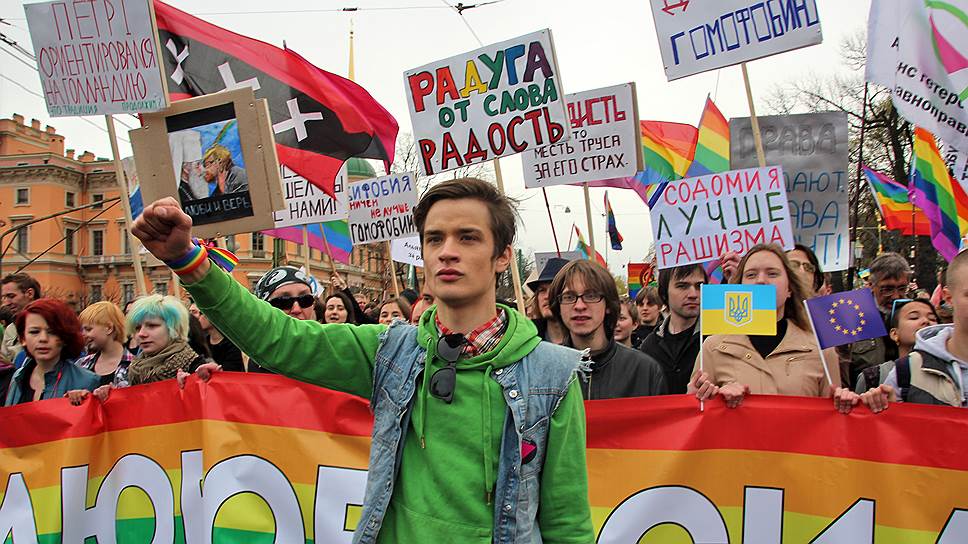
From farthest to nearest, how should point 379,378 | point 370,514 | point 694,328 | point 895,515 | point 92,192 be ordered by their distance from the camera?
point 92,192 → point 694,328 → point 895,515 → point 379,378 → point 370,514

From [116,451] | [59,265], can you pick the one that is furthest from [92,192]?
[116,451]

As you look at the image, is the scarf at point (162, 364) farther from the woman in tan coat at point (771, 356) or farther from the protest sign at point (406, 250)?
the protest sign at point (406, 250)

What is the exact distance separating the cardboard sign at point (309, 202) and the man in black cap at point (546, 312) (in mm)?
2985

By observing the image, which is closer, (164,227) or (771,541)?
(164,227)

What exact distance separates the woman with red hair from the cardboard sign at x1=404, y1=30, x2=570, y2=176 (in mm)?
2607

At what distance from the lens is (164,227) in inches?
75.0

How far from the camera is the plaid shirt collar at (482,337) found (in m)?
2.14

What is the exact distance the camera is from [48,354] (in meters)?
4.58

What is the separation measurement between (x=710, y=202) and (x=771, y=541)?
2820mm

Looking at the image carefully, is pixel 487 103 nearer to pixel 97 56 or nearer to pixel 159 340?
pixel 97 56

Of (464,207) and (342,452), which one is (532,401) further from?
(342,452)

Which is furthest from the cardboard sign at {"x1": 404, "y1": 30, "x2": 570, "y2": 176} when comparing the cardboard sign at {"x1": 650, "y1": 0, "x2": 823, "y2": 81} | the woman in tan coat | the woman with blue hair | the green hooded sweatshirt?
the green hooded sweatshirt

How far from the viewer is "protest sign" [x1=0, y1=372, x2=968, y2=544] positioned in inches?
132

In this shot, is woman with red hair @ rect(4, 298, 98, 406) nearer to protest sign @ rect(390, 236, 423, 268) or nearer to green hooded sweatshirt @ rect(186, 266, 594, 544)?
green hooded sweatshirt @ rect(186, 266, 594, 544)
